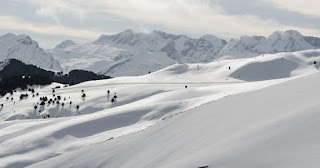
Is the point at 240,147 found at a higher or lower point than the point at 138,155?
higher

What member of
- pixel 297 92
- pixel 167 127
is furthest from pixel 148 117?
pixel 297 92

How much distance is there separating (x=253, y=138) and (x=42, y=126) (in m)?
107

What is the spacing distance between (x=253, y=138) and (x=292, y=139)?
301cm

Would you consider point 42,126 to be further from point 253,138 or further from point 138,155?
point 253,138

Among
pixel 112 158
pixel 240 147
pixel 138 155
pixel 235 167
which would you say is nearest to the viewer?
pixel 235 167

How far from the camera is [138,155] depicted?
37375 millimetres

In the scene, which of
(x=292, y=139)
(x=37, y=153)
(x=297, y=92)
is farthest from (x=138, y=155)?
(x=37, y=153)

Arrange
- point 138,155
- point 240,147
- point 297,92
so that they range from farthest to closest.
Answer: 1. point 138,155
2. point 297,92
3. point 240,147

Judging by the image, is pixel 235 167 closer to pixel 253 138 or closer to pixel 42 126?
pixel 253 138

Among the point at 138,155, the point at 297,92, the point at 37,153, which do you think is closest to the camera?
the point at 297,92

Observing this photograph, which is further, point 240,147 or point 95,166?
point 95,166

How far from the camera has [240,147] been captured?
930 inches

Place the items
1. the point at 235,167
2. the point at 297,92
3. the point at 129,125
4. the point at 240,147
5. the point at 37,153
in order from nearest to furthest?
the point at 235,167 < the point at 240,147 < the point at 297,92 < the point at 37,153 < the point at 129,125


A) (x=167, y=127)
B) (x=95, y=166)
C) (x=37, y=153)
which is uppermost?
(x=167, y=127)
